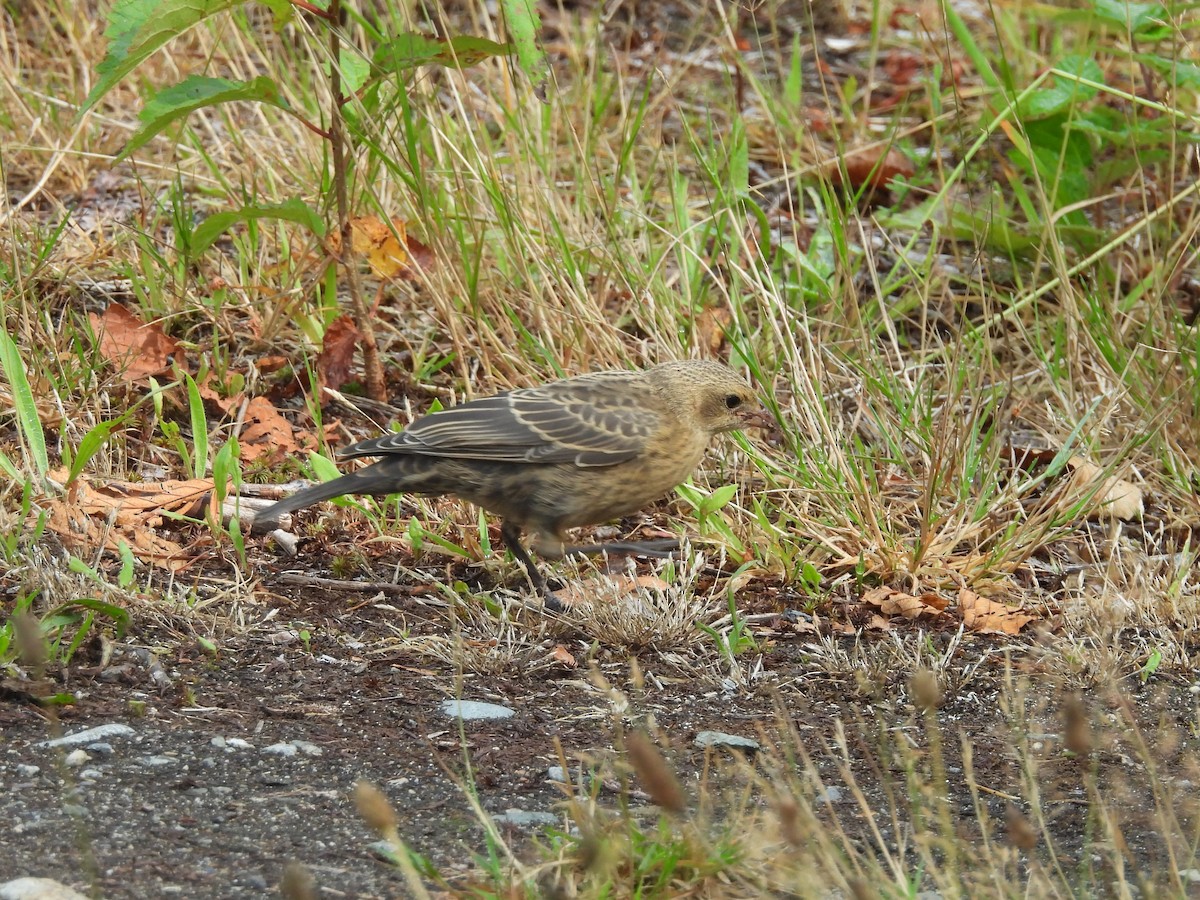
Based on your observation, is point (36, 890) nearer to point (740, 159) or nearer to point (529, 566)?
point (529, 566)

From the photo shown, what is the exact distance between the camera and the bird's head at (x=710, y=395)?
5410mm

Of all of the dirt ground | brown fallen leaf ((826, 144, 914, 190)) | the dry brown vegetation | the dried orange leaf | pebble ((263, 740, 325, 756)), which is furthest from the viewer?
brown fallen leaf ((826, 144, 914, 190))

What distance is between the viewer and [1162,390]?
576 centimetres

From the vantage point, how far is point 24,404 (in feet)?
16.5

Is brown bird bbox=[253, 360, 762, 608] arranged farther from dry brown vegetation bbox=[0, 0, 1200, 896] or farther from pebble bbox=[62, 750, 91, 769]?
pebble bbox=[62, 750, 91, 769]

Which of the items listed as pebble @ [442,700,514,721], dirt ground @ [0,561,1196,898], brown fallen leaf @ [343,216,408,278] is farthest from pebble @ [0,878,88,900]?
brown fallen leaf @ [343,216,408,278]

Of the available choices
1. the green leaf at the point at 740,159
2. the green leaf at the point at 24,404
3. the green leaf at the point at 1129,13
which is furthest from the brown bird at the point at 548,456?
the green leaf at the point at 1129,13

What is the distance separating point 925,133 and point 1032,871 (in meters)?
6.20

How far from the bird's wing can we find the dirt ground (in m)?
0.56

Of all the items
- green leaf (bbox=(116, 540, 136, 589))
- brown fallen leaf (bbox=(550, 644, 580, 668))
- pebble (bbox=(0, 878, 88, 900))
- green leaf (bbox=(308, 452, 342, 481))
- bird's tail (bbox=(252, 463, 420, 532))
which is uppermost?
pebble (bbox=(0, 878, 88, 900))

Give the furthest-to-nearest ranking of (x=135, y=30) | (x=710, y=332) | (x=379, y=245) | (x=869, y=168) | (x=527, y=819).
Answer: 1. (x=869, y=168)
2. (x=710, y=332)
3. (x=379, y=245)
4. (x=135, y=30)
5. (x=527, y=819)

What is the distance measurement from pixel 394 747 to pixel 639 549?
154 centimetres

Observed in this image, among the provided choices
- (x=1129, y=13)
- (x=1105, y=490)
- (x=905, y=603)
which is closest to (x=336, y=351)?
(x=905, y=603)

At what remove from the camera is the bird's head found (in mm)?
5410
